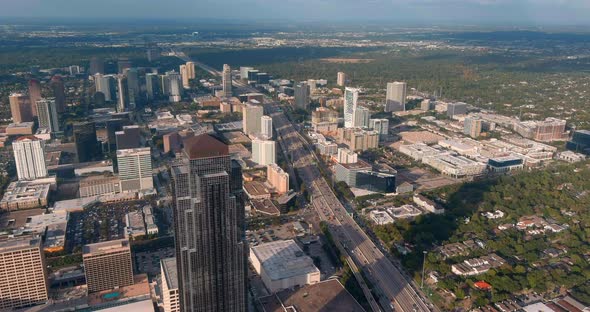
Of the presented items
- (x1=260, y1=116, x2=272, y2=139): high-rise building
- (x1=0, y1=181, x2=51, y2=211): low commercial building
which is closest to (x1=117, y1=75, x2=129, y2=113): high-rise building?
(x1=260, y1=116, x2=272, y2=139): high-rise building

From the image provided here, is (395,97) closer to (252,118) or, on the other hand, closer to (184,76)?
(252,118)

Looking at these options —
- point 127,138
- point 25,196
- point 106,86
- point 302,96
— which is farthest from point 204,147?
point 106,86

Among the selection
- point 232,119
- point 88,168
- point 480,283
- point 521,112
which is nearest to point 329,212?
point 480,283

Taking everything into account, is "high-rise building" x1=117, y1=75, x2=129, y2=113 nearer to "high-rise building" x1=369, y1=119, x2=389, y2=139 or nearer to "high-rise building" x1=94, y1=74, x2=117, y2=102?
"high-rise building" x1=94, y1=74, x2=117, y2=102

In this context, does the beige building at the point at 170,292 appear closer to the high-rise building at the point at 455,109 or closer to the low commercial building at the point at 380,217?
the low commercial building at the point at 380,217

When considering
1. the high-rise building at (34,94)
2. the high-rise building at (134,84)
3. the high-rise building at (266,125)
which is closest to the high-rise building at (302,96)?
the high-rise building at (266,125)

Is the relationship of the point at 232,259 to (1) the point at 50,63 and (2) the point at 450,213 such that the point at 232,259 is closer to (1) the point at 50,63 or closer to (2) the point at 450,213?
(2) the point at 450,213
